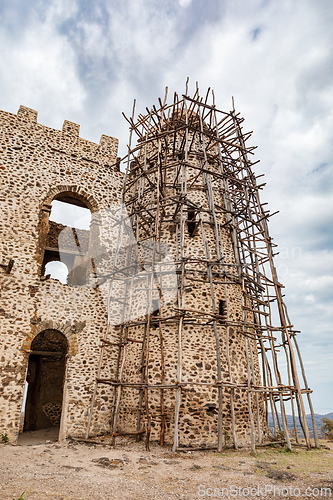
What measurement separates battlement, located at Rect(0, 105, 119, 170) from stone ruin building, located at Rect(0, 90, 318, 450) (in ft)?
0.14

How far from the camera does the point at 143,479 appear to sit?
534 centimetres

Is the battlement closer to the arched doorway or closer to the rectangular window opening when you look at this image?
the rectangular window opening

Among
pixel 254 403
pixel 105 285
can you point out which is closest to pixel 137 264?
pixel 105 285

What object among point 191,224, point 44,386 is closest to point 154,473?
point 191,224

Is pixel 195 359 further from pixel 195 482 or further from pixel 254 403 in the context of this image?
pixel 195 482

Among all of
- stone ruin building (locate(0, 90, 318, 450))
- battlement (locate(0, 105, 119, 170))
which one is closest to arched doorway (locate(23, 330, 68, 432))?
stone ruin building (locate(0, 90, 318, 450))

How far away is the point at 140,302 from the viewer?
9.85 meters

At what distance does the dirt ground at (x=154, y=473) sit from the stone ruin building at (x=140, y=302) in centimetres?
62

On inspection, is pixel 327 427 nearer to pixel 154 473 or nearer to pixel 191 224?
pixel 191 224

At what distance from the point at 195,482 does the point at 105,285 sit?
635cm

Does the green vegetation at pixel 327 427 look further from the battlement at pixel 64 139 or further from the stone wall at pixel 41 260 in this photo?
the battlement at pixel 64 139

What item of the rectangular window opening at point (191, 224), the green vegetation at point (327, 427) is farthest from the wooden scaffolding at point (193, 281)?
the green vegetation at point (327, 427)

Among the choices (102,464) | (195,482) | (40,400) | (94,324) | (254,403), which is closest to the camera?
(195,482)

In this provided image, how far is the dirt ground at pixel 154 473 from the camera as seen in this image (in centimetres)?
471
